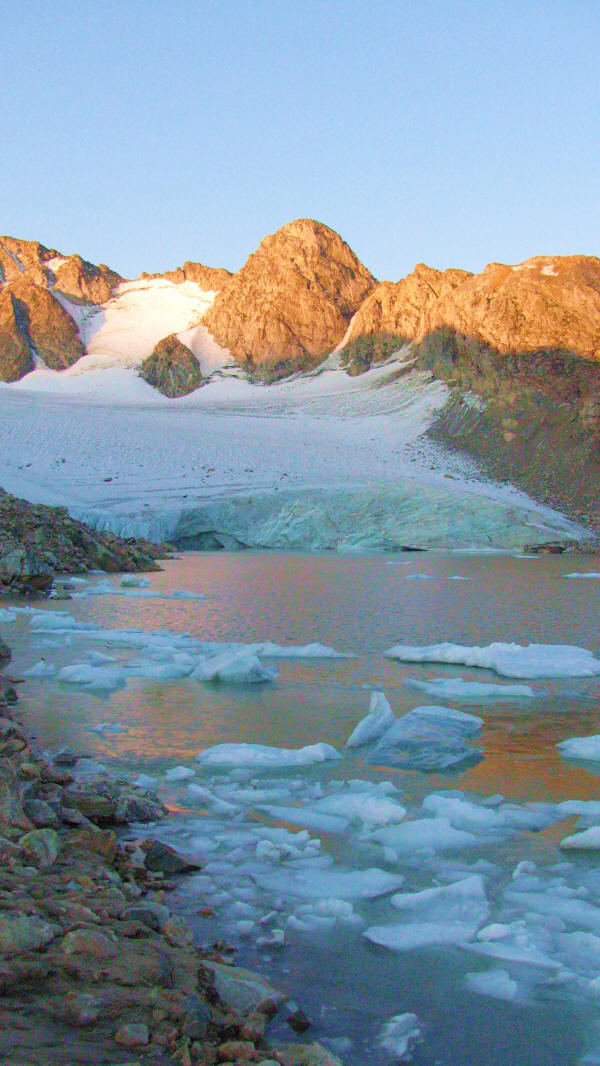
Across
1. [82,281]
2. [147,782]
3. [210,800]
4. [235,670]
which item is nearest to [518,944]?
[210,800]

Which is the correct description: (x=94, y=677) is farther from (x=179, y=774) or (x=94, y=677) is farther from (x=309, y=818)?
(x=309, y=818)

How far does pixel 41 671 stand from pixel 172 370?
173 feet

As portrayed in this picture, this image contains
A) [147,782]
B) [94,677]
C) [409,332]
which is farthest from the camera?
[409,332]

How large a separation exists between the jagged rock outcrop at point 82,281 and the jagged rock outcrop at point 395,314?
39232 mm

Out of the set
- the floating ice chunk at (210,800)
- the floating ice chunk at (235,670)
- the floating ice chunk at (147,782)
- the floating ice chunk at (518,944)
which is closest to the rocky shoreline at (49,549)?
the floating ice chunk at (235,670)

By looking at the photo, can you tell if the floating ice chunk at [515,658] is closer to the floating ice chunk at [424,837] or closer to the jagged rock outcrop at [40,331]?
the floating ice chunk at [424,837]

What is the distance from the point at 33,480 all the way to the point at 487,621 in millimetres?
17114

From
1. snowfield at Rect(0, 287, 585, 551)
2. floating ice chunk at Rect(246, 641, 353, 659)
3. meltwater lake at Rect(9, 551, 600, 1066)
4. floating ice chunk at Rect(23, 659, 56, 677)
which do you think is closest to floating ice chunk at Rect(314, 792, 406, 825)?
meltwater lake at Rect(9, 551, 600, 1066)

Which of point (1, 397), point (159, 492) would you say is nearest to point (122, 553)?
point (159, 492)

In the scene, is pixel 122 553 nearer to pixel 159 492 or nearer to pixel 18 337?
pixel 159 492

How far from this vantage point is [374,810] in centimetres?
325

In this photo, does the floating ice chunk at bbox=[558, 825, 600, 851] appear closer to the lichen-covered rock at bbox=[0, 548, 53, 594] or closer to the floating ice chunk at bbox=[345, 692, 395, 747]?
the floating ice chunk at bbox=[345, 692, 395, 747]

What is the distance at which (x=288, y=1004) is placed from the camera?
196 centimetres

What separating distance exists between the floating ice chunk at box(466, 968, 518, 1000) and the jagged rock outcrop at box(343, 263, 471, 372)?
49567 mm
